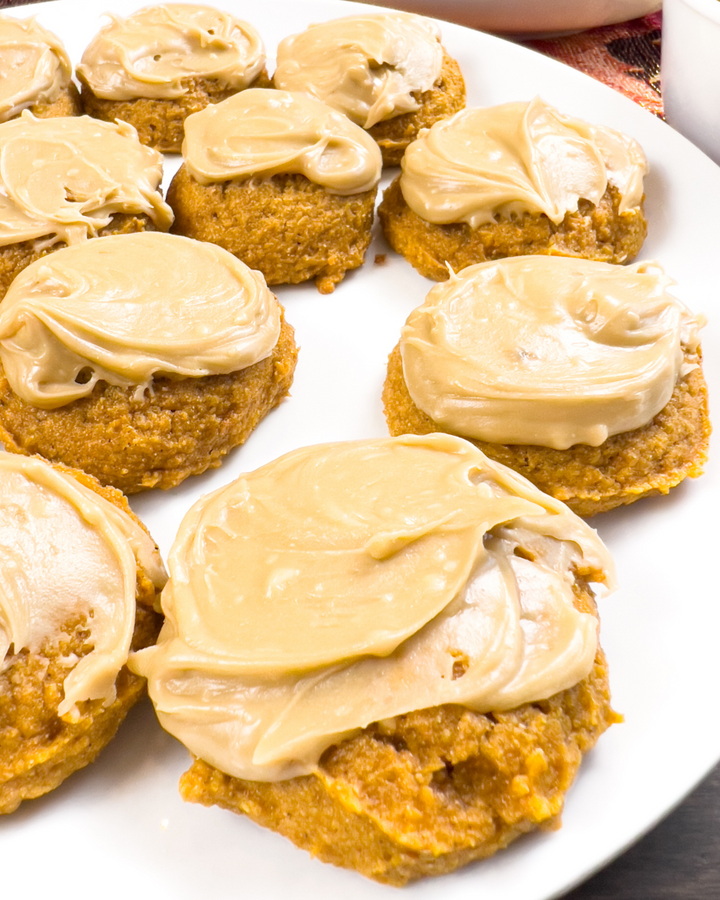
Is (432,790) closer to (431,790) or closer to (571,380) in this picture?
(431,790)

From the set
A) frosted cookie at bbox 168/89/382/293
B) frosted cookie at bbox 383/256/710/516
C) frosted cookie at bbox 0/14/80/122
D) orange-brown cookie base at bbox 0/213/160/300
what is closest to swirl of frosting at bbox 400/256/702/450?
frosted cookie at bbox 383/256/710/516

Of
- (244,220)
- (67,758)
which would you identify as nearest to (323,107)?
(244,220)

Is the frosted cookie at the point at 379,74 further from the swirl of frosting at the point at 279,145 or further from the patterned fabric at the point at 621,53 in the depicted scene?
the patterned fabric at the point at 621,53

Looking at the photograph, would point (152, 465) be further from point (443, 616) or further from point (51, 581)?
point (443, 616)

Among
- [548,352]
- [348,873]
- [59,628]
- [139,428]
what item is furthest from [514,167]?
[348,873]

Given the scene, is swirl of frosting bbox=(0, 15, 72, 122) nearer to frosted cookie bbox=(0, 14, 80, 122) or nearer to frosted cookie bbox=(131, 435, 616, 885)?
frosted cookie bbox=(0, 14, 80, 122)

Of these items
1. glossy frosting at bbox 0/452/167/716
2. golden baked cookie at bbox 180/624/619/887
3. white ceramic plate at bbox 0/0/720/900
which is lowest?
white ceramic plate at bbox 0/0/720/900
